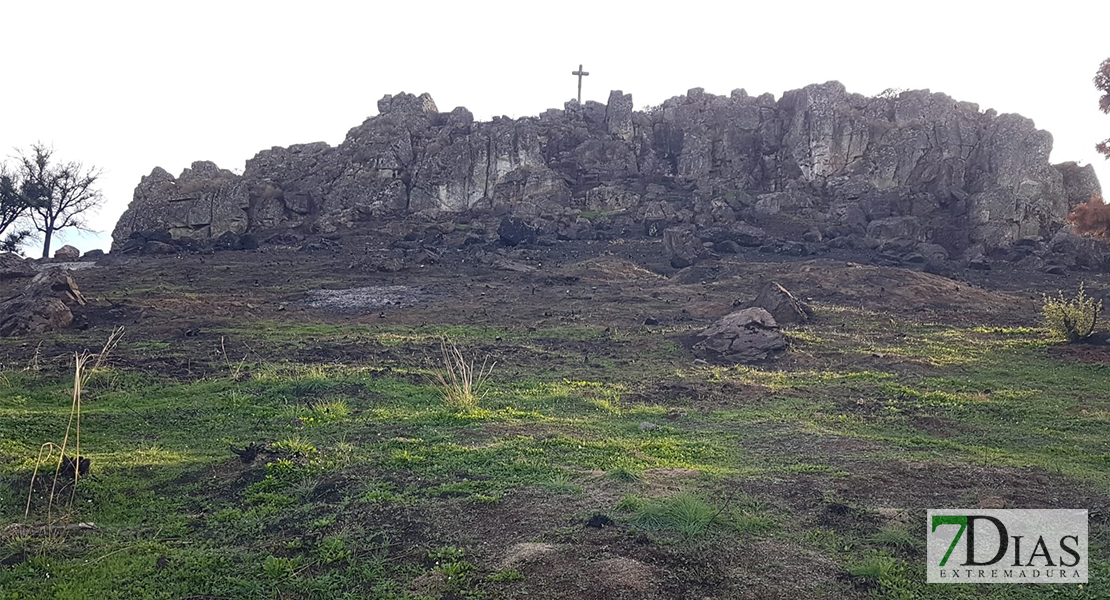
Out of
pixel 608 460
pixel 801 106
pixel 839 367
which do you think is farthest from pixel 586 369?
pixel 801 106

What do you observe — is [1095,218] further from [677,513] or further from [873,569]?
[677,513]

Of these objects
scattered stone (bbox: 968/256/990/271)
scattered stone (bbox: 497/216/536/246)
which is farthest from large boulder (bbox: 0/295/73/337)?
scattered stone (bbox: 968/256/990/271)

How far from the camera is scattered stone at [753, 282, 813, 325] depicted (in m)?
21.8

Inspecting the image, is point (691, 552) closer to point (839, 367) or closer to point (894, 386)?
point (894, 386)

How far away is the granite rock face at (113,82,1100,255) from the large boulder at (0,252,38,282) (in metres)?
12.8

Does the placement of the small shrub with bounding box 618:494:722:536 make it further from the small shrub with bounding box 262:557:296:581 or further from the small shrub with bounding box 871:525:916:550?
the small shrub with bounding box 262:557:296:581

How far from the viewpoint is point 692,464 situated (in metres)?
9.06

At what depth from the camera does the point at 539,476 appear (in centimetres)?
848

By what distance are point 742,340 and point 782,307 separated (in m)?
4.51

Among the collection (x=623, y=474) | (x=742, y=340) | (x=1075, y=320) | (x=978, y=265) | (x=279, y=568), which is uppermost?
(x=978, y=265)

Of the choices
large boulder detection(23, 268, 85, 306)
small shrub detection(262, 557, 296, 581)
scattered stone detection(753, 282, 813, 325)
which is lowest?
small shrub detection(262, 557, 296, 581)

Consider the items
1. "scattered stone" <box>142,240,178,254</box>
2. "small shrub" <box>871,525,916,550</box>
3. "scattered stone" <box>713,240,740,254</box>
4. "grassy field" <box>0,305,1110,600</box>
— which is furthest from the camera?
"scattered stone" <box>142,240,178,254</box>

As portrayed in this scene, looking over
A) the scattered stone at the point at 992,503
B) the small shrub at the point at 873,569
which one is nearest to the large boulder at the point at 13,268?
the small shrub at the point at 873,569

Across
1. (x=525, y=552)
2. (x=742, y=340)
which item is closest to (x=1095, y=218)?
(x=742, y=340)
